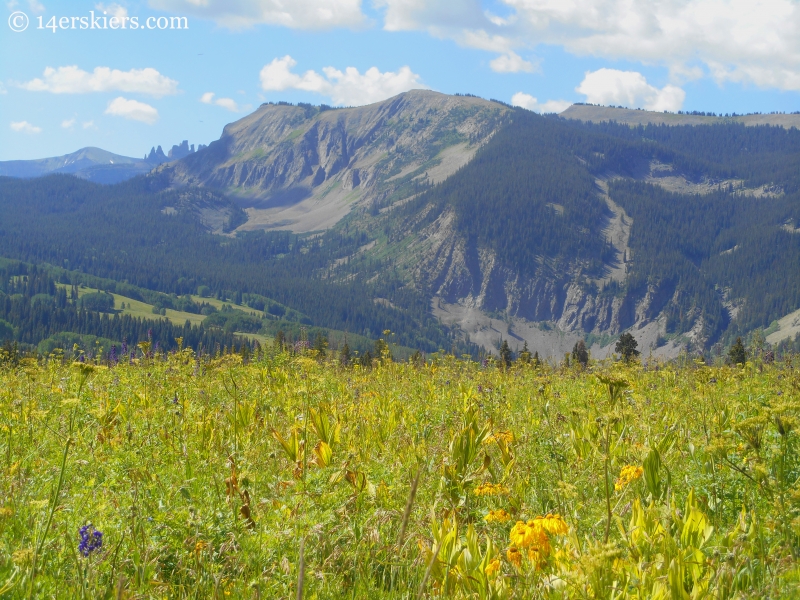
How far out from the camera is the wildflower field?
341cm

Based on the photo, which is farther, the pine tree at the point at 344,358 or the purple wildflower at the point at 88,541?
the pine tree at the point at 344,358

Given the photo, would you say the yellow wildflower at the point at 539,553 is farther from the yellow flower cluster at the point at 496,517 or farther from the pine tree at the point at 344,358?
the pine tree at the point at 344,358

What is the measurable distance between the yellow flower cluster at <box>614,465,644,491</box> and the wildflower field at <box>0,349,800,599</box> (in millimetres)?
21

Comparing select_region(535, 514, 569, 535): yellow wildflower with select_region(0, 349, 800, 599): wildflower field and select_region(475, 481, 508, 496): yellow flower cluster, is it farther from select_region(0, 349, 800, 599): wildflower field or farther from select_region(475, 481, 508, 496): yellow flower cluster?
select_region(475, 481, 508, 496): yellow flower cluster

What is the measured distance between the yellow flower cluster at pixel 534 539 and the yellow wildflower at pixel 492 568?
130 millimetres

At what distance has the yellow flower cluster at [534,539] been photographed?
3.66 meters

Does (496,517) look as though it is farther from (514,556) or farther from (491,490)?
(514,556)

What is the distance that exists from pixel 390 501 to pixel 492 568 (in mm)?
1547

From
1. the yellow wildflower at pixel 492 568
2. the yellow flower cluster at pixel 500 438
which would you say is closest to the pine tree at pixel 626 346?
the yellow flower cluster at pixel 500 438

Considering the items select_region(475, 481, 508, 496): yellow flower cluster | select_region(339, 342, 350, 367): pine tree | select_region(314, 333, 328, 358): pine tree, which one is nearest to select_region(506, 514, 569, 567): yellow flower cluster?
select_region(475, 481, 508, 496): yellow flower cluster

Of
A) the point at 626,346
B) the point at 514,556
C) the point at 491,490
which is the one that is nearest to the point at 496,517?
the point at 491,490

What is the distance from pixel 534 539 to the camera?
3.67 m

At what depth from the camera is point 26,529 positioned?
4.03 meters

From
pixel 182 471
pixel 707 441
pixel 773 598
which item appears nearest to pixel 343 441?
pixel 182 471
